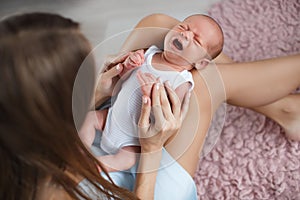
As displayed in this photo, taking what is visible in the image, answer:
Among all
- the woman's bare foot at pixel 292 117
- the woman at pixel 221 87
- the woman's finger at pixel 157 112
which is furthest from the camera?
the woman's bare foot at pixel 292 117

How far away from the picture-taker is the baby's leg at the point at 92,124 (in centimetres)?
85

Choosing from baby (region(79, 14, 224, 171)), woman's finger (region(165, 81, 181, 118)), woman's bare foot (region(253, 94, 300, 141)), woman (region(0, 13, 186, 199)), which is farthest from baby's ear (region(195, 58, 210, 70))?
woman (region(0, 13, 186, 199))

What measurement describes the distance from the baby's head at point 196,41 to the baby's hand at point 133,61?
0.05 metres

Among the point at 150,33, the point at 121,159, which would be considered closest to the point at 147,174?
the point at 121,159

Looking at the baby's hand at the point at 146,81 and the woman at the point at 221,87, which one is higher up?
the baby's hand at the point at 146,81

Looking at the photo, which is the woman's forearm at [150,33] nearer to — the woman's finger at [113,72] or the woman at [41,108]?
the woman's finger at [113,72]

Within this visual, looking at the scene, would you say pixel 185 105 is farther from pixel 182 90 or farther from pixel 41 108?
pixel 41 108

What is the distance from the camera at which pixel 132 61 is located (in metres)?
0.90

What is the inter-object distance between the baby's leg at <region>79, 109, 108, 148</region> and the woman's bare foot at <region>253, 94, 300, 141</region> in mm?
363

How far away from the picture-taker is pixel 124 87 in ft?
2.89

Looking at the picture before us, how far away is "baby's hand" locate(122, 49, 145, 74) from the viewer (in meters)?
0.90

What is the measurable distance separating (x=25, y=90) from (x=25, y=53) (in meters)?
0.04

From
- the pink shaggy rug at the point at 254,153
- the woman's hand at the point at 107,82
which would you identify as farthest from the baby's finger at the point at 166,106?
the pink shaggy rug at the point at 254,153

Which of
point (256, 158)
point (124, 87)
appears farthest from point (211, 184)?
point (124, 87)
